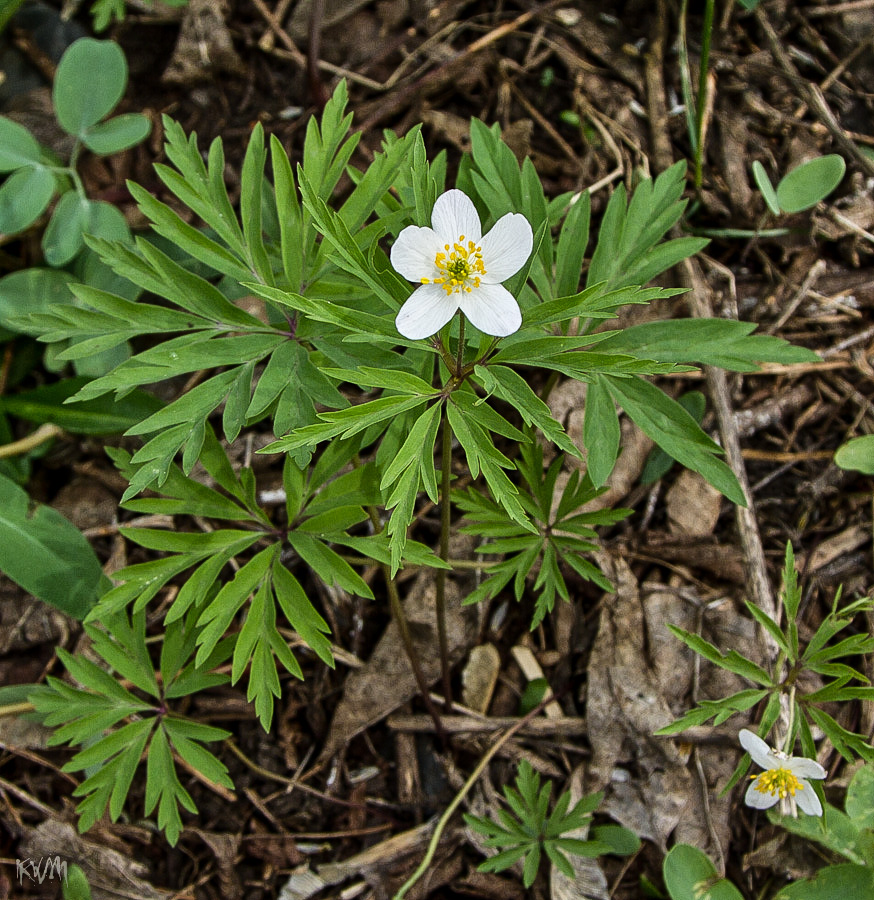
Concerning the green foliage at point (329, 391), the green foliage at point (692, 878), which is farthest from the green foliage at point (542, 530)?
the green foliage at point (692, 878)

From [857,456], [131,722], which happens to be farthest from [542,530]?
[131,722]

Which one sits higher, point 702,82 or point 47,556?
point 702,82

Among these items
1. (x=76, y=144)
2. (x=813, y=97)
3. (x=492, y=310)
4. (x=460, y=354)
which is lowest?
(x=813, y=97)

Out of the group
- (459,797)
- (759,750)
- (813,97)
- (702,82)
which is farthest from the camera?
(813,97)

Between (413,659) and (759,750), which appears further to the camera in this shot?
(413,659)

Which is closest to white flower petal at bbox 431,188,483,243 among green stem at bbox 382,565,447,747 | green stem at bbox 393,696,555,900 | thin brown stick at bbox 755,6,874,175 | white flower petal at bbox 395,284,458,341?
white flower petal at bbox 395,284,458,341

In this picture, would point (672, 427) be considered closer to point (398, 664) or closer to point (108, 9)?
point (398, 664)
